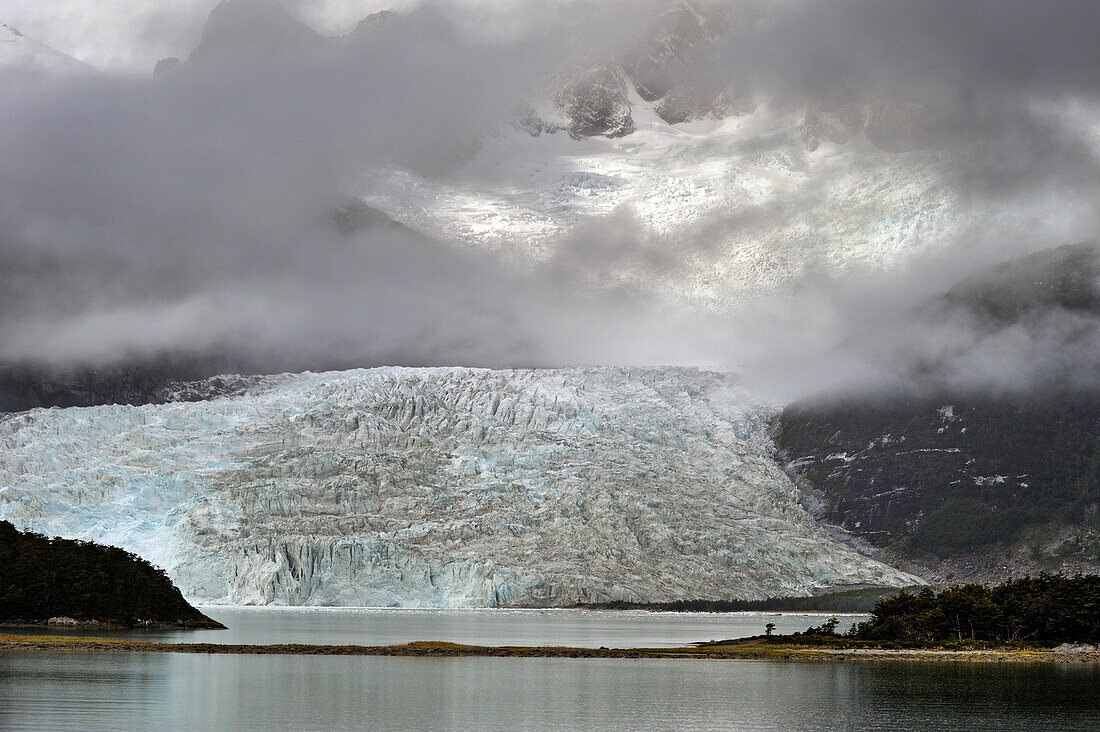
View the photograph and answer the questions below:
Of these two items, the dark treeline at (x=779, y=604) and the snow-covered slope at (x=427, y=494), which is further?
the dark treeline at (x=779, y=604)

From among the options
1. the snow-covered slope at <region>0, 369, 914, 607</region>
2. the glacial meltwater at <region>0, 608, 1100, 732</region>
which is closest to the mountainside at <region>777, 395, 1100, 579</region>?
the snow-covered slope at <region>0, 369, 914, 607</region>

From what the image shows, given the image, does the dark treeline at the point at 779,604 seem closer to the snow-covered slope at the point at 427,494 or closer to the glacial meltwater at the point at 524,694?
the snow-covered slope at the point at 427,494

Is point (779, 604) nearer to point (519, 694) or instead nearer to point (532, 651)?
point (532, 651)

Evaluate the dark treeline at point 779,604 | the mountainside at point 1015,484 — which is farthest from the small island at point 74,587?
the mountainside at point 1015,484

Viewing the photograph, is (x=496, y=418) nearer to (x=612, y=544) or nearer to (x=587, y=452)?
(x=587, y=452)

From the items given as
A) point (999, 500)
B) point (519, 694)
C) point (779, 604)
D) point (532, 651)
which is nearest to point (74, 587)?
point (532, 651)

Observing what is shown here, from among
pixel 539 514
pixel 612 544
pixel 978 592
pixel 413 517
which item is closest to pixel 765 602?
pixel 612 544
